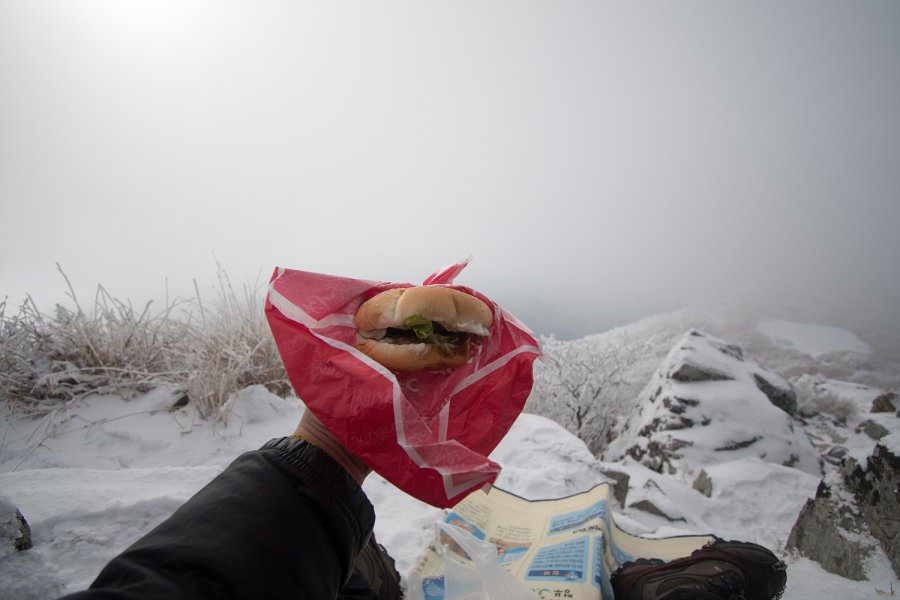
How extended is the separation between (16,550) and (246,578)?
45.5 inches

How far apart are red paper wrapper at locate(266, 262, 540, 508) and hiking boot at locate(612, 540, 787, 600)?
103cm

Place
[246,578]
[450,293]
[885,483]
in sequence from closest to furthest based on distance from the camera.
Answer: [246,578]
[450,293]
[885,483]

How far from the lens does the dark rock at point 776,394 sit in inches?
251

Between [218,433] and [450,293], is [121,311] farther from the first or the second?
[450,293]

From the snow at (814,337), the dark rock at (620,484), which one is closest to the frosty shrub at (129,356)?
the dark rock at (620,484)

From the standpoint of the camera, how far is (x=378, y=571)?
139 centimetres

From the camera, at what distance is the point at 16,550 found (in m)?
1.13

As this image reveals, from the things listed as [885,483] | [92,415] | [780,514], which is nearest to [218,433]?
[92,415]

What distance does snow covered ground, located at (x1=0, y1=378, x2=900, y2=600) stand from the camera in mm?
1338

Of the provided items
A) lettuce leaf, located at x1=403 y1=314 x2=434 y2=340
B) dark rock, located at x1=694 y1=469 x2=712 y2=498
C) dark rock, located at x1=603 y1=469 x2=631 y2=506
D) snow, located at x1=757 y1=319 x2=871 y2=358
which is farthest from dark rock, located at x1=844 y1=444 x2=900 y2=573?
snow, located at x1=757 y1=319 x2=871 y2=358

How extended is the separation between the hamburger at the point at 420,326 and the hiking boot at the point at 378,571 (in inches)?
29.1

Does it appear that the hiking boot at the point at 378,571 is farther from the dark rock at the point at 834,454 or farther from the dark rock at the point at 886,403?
the dark rock at the point at 886,403

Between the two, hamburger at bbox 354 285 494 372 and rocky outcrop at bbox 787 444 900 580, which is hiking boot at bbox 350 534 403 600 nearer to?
hamburger at bbox 354 285 494 372

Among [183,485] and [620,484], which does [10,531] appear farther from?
[620,484]
